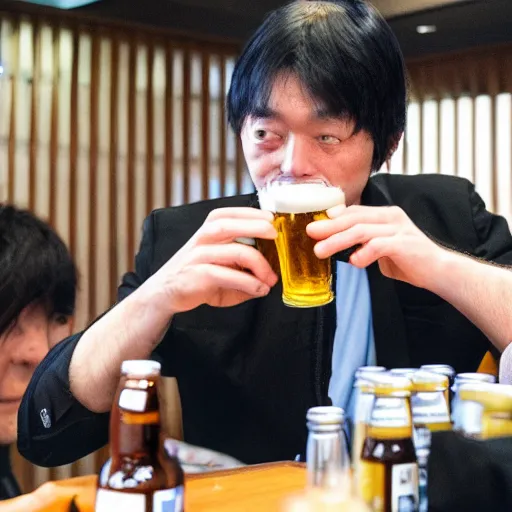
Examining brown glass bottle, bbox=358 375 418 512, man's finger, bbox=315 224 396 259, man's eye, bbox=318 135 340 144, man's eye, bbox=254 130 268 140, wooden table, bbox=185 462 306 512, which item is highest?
man's eye, bbox=254 130 268 140

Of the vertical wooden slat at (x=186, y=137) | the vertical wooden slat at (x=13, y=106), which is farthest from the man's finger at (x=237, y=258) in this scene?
the vertical wooden slat at (x=186, y=137)

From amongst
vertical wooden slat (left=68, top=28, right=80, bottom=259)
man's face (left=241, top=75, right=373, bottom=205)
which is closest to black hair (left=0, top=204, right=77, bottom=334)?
man's face (left=241, top=75, right=373, bottom=205)

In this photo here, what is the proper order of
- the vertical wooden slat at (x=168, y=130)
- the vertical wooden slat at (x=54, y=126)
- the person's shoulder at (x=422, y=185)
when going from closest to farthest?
the person's shoulder at (x=422, y=185) < the vertical wooden slat at (x=54, y=126) < the vertical wooden slat at (x=168, y=130)

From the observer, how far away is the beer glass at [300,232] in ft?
3.75

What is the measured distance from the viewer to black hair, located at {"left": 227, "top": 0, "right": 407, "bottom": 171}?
150 cm

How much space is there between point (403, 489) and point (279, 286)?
38.3 inches

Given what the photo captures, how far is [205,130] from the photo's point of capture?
5129 millimetres

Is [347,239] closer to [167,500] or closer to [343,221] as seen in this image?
[343,221]

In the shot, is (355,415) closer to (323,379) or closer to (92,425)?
(92,425)

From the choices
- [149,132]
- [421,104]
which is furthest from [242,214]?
[421,104]

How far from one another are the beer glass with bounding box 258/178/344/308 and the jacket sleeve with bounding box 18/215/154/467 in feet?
1.19

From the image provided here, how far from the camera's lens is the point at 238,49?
5270mm

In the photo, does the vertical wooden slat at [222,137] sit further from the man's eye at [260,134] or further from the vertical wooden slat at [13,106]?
the man's eye at [260,134]

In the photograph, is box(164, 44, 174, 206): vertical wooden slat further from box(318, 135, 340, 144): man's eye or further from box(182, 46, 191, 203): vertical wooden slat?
box(318, 135, 340, 144): man's eye
